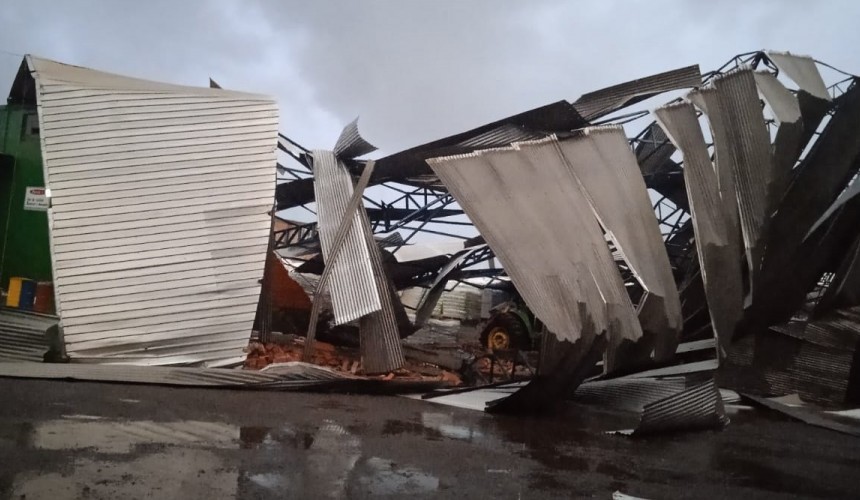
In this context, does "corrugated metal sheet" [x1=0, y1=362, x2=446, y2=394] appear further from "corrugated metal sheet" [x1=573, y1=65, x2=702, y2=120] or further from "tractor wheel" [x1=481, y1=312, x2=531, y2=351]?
"corrugated metal sheet" [x1=573, y1=65, x2=702, y2=120]

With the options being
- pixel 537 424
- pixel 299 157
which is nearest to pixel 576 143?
pixel 537 424

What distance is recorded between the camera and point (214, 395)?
673 centimetres

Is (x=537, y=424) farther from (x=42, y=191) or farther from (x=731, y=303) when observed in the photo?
(x=42, y=191)

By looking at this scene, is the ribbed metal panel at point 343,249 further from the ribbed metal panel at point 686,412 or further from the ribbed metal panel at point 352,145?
the ribbed metal panel at point 686,412

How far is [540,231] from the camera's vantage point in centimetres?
676

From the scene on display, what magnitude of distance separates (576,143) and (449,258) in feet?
20.6

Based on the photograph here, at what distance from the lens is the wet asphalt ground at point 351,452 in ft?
12.0

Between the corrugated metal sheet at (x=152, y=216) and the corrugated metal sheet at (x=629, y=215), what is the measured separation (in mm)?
4524

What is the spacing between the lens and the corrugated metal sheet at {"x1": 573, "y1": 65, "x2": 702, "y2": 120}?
9.39 m

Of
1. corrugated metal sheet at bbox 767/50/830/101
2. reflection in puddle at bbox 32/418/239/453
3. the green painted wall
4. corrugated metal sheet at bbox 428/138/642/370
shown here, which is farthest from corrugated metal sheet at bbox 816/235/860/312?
the green painted wall

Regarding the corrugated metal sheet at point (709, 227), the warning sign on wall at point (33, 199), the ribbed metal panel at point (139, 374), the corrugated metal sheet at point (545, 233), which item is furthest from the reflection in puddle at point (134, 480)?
the warning sign on wall at point (33, 199)

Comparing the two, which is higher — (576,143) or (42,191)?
(576,143)

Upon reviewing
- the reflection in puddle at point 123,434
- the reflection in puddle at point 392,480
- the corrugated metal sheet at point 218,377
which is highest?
the corrugated metal sheet at point 218,377

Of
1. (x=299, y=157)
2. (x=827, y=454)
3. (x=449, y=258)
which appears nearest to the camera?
(x=827, y=454)
